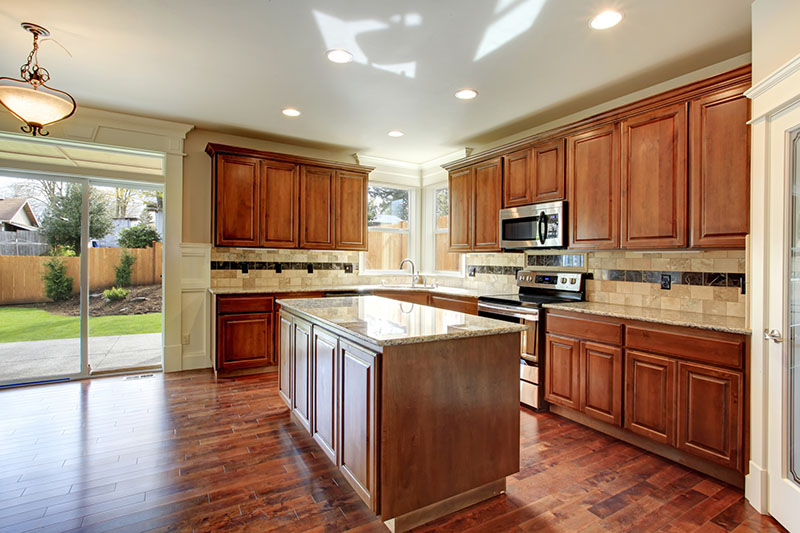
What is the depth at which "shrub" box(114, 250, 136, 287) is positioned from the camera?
172 inches

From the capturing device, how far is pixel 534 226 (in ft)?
12.2

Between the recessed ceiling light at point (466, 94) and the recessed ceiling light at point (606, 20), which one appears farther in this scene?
the recessed ceiling light at point (466, 94)

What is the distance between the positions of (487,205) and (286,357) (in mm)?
2594

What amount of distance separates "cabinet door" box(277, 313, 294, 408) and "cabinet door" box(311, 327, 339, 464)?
56 centimetres

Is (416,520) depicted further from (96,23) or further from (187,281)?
(187,281)

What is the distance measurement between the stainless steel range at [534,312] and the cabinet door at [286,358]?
1.87 metres

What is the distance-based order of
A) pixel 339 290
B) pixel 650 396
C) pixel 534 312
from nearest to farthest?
pixel 650 396 < pixel 534 312 < pixel 339 290

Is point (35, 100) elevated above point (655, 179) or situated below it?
above

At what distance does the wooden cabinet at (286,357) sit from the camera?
3.03m

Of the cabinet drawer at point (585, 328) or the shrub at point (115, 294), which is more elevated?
the shrub at point (115, 294)

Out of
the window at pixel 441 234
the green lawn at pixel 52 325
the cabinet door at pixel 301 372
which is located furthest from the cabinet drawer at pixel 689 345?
the green lawn at pixel 52 325

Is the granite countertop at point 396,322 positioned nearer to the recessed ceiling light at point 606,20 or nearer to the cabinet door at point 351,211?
the recessed ceiling light at point 606,20

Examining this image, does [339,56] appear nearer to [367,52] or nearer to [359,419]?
[367,52]

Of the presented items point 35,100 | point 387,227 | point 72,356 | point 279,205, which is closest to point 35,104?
point 35,100
